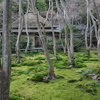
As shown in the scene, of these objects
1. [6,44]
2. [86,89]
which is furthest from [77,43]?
[6,44]

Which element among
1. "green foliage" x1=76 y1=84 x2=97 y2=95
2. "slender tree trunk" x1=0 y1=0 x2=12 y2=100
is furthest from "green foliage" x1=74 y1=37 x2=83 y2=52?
"slender tree trunk" x1=0 y1=0 x2=12 y2=100

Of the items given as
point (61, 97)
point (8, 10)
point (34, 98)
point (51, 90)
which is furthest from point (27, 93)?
point (8, 10)

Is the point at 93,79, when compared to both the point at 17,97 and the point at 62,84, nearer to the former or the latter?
the point at 62,84

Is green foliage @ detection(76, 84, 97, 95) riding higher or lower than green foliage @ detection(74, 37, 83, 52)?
lower

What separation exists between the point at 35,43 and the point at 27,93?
53.5ft

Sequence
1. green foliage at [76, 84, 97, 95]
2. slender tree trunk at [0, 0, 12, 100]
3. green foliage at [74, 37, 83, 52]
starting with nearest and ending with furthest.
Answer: slender tree trunk at [0, 0, 12, 100] → green foliage at [76, 84, 97, 95] → green foliage at [74, 37, 83, 52]

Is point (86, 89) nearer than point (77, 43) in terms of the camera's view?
Yes

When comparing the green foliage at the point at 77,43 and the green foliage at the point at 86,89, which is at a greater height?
the green foliage at the point at 77,43

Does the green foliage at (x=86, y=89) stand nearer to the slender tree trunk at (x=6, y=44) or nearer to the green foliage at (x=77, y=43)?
the slender tree trunk at (x=6, y=44)

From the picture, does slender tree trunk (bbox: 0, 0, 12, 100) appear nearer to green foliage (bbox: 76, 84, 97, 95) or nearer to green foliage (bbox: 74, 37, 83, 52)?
green foliage (bbox: 76, 84, 97, 95)

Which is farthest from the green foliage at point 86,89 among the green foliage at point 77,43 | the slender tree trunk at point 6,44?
the green foliage at point 77,43

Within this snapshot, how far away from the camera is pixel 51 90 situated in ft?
14.0

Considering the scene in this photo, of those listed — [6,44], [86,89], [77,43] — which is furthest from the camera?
[77,43]

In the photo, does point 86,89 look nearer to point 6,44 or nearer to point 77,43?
point 6,44
